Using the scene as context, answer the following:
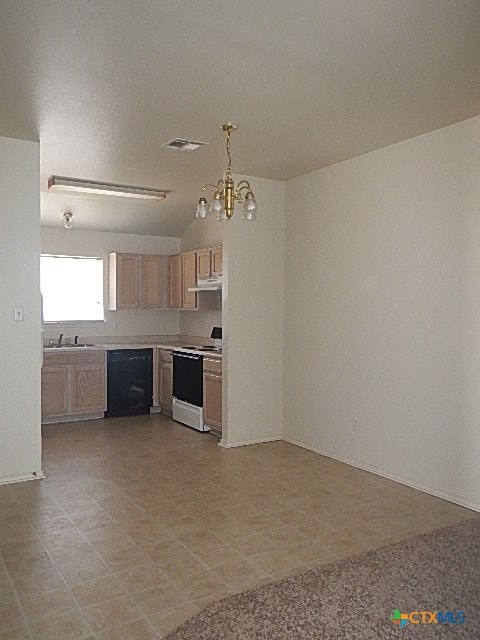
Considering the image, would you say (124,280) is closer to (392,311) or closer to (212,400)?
(212,400)

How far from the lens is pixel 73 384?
22.9 feet

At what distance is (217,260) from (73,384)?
2.34m

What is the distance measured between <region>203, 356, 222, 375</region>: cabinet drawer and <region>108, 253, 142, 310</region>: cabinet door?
1827 millimetres

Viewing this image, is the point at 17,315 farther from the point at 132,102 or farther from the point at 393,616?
the point at 393,616

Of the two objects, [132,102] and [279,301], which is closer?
[132,102]

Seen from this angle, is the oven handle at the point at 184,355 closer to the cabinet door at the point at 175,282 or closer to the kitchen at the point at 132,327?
Result: the kitchen at the point at 132,327

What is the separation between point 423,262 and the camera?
174 inches

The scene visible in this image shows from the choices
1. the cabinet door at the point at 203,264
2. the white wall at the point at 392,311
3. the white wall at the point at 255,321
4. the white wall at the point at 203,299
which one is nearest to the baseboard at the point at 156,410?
the white wall at the point at 203,299

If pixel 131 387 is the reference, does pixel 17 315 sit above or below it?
above

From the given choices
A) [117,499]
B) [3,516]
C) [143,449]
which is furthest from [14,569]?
[143,449]

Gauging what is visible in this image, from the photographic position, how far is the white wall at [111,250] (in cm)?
751

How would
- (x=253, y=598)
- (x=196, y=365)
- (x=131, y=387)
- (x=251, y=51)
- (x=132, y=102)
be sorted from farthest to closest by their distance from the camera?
(x=131, y=387) → (x=196, y=365) → (x=132, y=102) → (x=251, y=51) → (x=253, y=598)

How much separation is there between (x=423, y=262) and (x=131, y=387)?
14.3ft

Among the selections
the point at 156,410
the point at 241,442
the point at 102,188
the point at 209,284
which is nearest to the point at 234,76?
the point at 102,188
